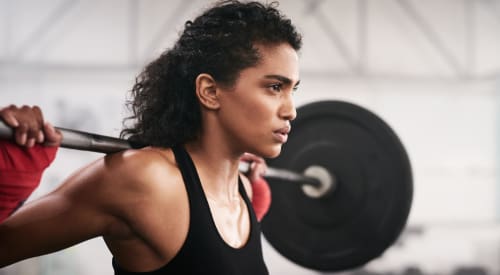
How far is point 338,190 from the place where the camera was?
176cm

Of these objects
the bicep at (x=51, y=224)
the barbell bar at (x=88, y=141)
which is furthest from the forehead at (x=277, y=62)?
the bicep at (x=51, y=224)

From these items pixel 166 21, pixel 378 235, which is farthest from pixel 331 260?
pixel 166 21

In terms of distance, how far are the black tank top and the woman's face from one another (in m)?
0.11

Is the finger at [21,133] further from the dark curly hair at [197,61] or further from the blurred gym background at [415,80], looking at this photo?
the blurred gym background at [415,80]

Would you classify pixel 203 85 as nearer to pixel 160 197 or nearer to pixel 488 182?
pixel 160 197

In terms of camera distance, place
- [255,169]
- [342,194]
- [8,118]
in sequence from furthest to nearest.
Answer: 1. [342,194]
2. [255,169]
3. [8,118]

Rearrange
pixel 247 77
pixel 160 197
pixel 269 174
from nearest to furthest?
pixel 160 197
pixel 247 77
pixel 269 174

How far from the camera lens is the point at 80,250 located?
379 centimetres

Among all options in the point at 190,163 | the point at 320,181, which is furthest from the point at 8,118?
the point at 320,181

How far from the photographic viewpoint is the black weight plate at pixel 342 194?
1.68 metres

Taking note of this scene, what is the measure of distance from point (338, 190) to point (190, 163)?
0.86 metres

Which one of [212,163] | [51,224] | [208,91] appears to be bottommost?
[51,224]

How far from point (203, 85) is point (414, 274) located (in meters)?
3.56

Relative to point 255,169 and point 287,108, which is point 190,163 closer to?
point 287,108
